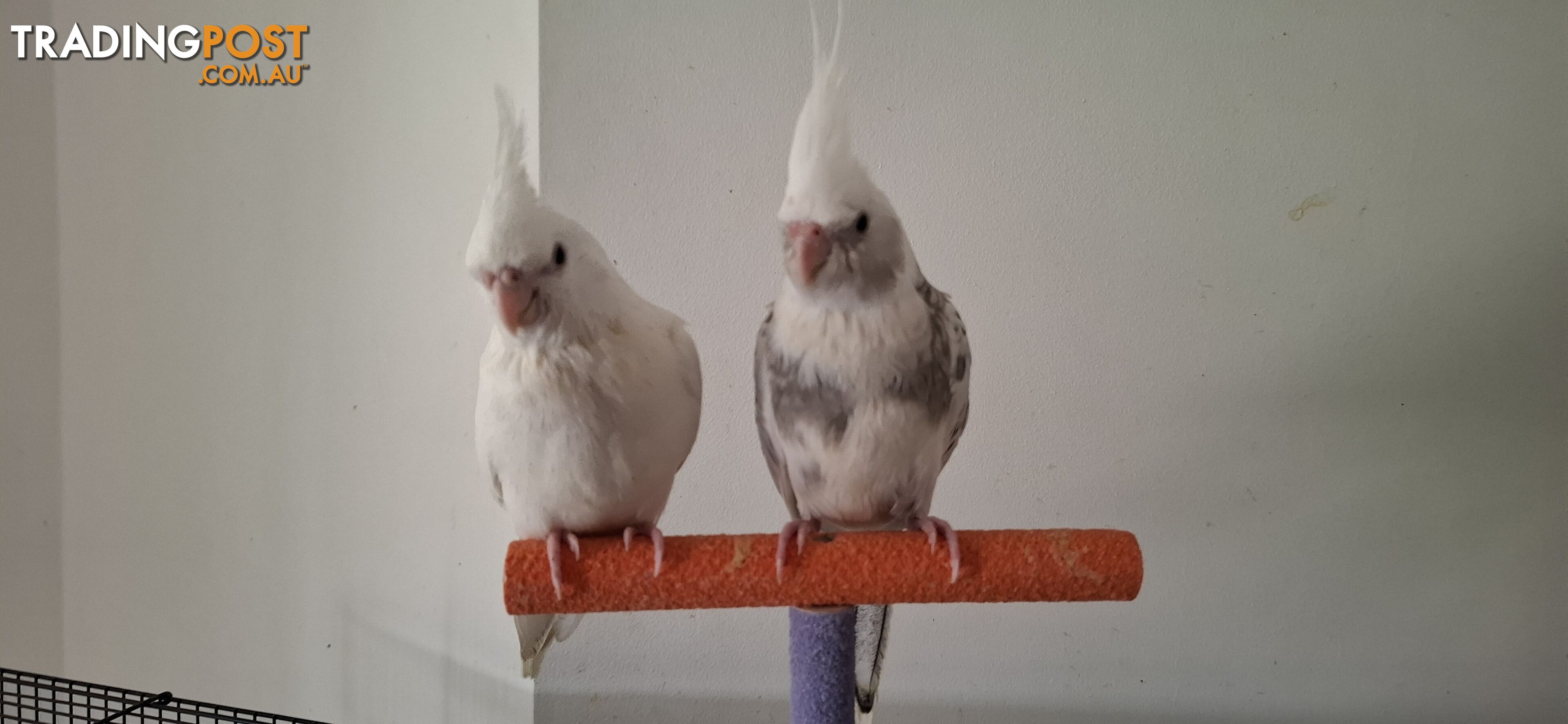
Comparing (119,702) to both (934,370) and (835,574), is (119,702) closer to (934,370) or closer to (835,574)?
(835,574)

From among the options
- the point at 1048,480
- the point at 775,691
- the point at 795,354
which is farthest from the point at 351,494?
the point at 1048,480

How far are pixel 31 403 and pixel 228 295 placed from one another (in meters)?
0.63

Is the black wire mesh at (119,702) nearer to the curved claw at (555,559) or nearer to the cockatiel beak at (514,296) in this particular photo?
the curved claw at (555,559)

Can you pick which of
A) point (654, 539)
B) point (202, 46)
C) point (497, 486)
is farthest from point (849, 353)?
point (202, 46)

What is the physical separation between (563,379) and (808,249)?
0.35 m

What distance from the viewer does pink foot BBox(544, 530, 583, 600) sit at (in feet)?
3.06

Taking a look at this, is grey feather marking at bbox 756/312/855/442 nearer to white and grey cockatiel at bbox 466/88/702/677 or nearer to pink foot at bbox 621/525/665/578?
white and grey cockatiel at bbox 466/88/702/677

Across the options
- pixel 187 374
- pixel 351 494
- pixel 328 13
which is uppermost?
pixel 328 13

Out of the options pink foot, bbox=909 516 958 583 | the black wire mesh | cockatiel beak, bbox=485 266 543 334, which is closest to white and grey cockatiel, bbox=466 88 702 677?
cockatiel beak, bbox=485 266 543 334

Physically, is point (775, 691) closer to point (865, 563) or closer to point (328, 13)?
point (865, 563)

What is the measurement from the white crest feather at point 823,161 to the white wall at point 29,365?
2.07m

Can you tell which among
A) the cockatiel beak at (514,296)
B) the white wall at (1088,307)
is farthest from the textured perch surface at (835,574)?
the white wall at (1088,307)

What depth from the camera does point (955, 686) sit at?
1.62 meters

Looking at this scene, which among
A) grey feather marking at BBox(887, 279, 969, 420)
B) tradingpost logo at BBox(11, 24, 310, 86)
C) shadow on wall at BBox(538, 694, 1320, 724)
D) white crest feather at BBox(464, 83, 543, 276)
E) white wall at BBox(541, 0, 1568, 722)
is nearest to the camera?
white crest feather at BBox(464, 83, 543, 276)
